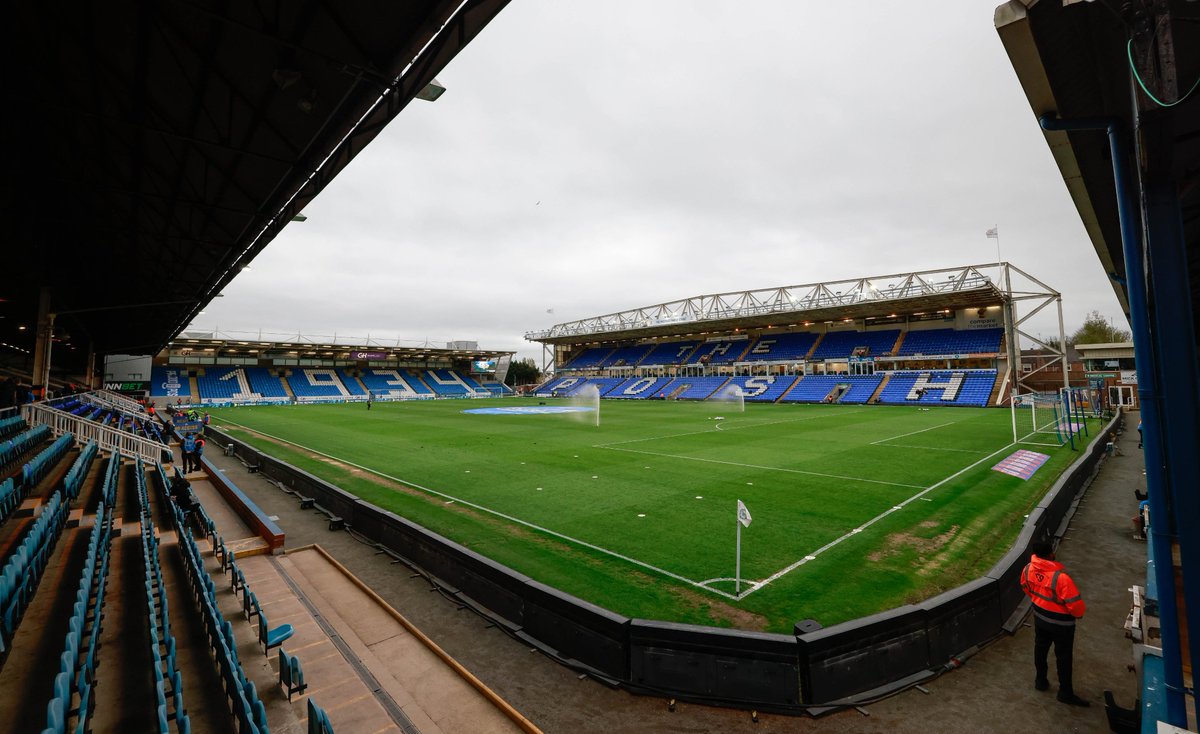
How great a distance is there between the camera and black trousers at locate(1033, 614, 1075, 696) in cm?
466

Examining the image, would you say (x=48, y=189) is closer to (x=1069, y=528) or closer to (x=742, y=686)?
(x=742, y=686)

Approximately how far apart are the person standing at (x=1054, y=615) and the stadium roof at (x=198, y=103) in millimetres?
8070

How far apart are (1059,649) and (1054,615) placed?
0.33m

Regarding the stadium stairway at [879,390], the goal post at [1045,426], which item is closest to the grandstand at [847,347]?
the stadium stairway at [879,390]

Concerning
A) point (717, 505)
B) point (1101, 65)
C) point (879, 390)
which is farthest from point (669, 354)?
point (1101, 65)

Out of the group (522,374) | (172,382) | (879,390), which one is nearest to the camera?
(879,390)

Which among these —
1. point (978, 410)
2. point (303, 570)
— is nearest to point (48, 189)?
point (303, 570)

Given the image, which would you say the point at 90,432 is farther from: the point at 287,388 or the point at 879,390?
the point at 879,390

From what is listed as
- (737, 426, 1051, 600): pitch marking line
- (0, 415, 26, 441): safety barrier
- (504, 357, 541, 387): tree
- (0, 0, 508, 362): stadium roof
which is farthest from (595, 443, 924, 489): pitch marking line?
(504, 357, 541, 387): tree

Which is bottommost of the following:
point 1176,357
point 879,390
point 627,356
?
point 879,390

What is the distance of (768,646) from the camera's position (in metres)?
4.68

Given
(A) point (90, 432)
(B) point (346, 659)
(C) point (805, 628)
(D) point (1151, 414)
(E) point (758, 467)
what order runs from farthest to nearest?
1. (A) point (90, 432)
2. (E) point (758, 467)
3. (B) point (346, 659)
4. (C) point (805, 628)
5. (D) point (1151, 414)

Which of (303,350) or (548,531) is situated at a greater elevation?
(303,350)

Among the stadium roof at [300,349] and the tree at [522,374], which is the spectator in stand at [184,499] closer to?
the stadium roof at [300,349]
